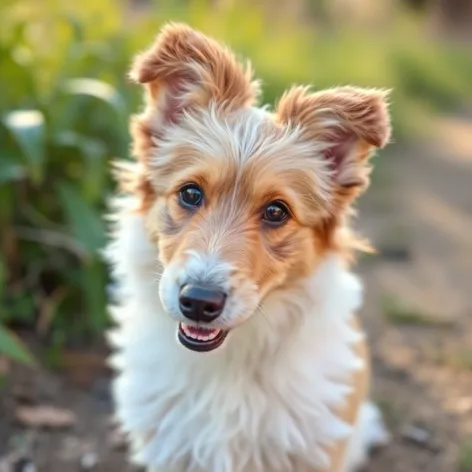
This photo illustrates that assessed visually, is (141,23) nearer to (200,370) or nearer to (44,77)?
(44,77)

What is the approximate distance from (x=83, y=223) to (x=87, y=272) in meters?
0.27

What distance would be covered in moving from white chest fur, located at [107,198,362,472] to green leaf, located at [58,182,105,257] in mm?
1198

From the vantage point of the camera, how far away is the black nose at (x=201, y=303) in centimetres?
263

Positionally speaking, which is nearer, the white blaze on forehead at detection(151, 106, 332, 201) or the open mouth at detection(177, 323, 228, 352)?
the open mouth at detection(177, 323, 228, 352)

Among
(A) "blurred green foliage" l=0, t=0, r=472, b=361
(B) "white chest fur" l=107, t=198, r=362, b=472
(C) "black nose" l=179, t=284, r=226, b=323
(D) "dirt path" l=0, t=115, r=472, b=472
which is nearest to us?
(C) "black nose" l=179, t=284, r=226, b=323

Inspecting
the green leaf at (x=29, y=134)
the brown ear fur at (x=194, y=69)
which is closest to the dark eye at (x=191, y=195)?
the brown ear fur at (x=194, y=69)

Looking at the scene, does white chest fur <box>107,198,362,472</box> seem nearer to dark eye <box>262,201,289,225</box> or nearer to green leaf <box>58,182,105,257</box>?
dark eye <box>262,201,289,225</box>

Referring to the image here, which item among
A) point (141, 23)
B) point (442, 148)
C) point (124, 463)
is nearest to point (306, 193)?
point (124, 463)

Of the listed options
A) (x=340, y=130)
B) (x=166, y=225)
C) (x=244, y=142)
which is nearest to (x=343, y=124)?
(x=340, y=130)

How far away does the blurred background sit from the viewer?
4.19 meters

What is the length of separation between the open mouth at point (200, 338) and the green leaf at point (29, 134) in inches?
64.0

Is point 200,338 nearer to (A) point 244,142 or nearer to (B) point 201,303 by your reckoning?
(B) point 201,303

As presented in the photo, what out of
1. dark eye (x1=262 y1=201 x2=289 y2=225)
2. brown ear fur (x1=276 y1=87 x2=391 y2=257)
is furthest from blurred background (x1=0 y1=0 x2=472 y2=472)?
brown ear fur (x1=276 y1=87 x2=391 y2=257)

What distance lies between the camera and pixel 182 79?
3168 mm
